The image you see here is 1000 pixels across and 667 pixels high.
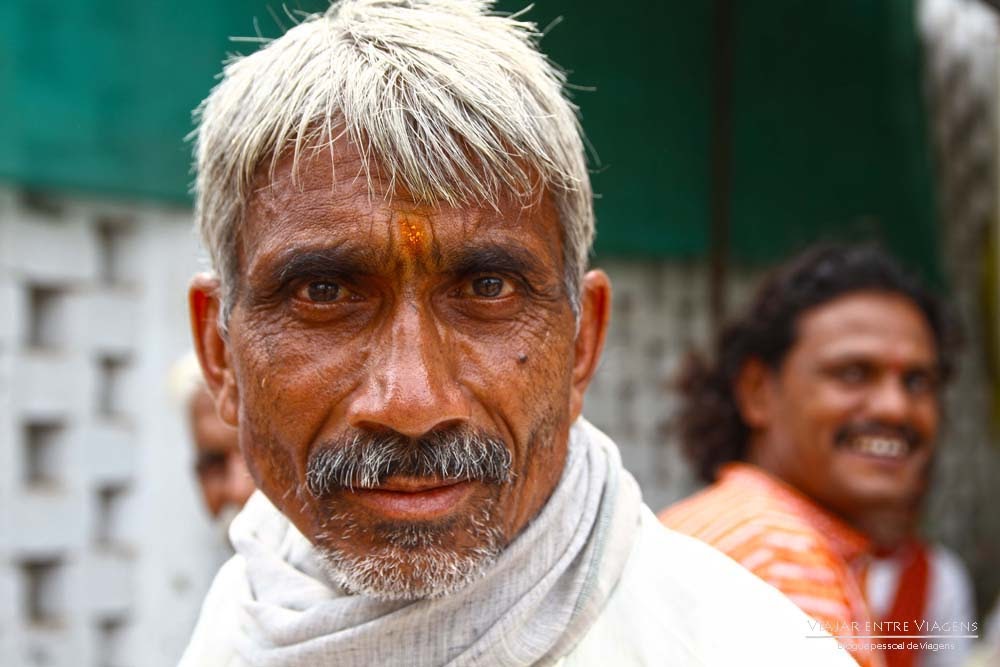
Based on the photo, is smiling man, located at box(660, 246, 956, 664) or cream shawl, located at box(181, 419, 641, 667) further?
smiling man, located at box(660, 246, 956, 664)

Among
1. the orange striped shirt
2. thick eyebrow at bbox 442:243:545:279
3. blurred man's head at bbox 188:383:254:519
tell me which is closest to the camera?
thick eyebrow at bbox 442:243:545:279

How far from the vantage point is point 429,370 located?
1.59 metres

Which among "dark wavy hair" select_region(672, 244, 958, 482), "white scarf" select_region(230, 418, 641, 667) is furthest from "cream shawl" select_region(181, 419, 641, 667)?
"dark wavy hair" select_region(672, 244, 958, 482)

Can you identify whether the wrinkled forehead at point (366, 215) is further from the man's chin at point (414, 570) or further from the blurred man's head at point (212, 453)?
the blurred man's head at point (212, 453)

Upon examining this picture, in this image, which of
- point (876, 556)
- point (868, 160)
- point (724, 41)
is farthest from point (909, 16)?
point (876, 556)

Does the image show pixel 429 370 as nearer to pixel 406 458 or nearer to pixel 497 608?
pixel 406 458

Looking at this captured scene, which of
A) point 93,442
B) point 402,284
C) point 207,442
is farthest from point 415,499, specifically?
point 93,442

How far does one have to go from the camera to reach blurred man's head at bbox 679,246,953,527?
3.14 metres

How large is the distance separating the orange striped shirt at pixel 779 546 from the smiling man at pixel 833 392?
0.18 m

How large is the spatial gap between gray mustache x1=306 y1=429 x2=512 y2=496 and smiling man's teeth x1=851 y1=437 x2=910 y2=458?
1800 millimetres

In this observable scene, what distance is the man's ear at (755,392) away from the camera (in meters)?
3.33

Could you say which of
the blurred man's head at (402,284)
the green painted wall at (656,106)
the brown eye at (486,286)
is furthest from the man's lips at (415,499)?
the green painted wall at (656,106)

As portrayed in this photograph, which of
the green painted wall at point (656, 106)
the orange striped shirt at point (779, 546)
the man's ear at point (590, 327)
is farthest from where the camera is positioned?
the green painted wall at point (656, 106)

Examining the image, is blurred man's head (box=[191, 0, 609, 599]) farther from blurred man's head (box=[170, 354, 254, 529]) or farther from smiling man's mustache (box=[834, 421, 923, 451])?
blurred man's head (box=[170, 354, 254, 529])
